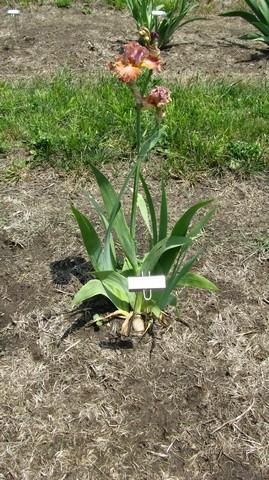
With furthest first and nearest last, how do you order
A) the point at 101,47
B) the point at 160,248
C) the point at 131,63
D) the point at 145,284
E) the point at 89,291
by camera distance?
1. the point at 101,47
2. the point at 89,291
3. the point at 160,248
4. the point at 145,284
5. the point at 131,63

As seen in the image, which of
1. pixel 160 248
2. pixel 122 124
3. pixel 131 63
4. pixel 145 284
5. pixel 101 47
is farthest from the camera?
pixel 101 47

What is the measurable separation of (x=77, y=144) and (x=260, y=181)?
1063 millimetres

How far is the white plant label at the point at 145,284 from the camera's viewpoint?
176cm

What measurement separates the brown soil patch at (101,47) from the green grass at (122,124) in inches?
16.4

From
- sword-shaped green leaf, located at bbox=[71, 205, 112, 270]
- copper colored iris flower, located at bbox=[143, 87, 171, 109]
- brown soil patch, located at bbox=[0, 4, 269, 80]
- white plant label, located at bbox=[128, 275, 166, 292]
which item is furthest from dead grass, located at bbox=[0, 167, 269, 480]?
brown soil patch, located at bbox=[0, 4, 269, 80]

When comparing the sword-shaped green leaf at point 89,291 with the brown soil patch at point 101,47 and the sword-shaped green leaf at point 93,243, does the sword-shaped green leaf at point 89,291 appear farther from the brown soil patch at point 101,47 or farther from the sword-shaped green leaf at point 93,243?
the brown soil patch at point 101,47

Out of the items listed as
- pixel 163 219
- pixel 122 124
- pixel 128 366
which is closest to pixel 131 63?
pixel 163 219

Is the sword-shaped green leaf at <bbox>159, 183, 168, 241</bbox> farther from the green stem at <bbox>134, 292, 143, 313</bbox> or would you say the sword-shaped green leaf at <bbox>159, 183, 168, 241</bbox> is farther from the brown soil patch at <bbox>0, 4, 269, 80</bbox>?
the brown soil patch at <bbox>0, 4, 269, 80</bbox>

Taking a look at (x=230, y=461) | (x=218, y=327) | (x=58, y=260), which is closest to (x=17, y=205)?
(x=58, y=260)

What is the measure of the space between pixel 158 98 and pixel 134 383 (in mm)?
987

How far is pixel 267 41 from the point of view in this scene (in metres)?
4.58

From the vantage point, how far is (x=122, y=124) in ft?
11.2

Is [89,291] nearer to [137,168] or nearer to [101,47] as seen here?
[137,168]

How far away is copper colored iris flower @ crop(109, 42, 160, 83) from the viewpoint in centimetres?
156
